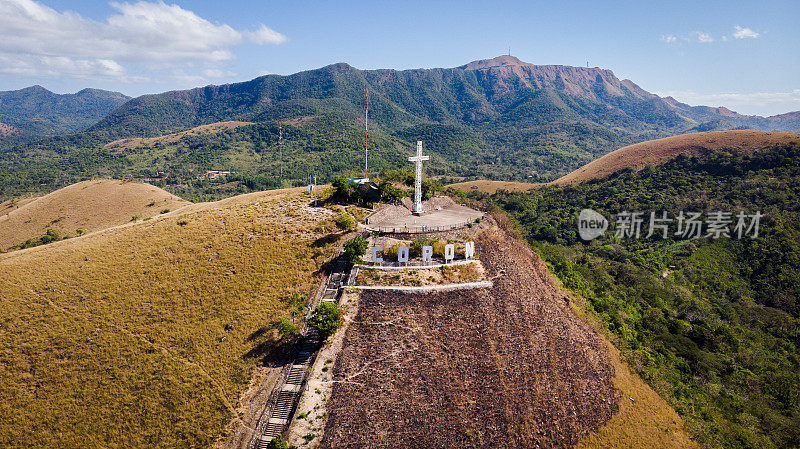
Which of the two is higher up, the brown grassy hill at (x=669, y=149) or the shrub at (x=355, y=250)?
the brown grassy hill at (x=669, y=149)

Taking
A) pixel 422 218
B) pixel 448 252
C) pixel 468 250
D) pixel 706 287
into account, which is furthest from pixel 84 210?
pixel 706 287

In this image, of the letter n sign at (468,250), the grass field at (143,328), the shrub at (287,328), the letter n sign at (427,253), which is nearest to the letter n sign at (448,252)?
the letter n sign at (427,253)

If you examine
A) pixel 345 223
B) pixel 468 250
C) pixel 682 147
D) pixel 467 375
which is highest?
pixel 682 147

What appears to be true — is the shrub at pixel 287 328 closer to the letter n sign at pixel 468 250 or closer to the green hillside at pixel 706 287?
the letter n sign at pixel 468 250

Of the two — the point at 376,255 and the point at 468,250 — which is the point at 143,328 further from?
the point at 468,250

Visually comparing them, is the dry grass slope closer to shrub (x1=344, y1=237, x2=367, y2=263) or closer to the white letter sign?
the white letter sign

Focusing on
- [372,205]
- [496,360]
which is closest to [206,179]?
[372,205]

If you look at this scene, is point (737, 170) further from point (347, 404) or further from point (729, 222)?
point (347, 404)
